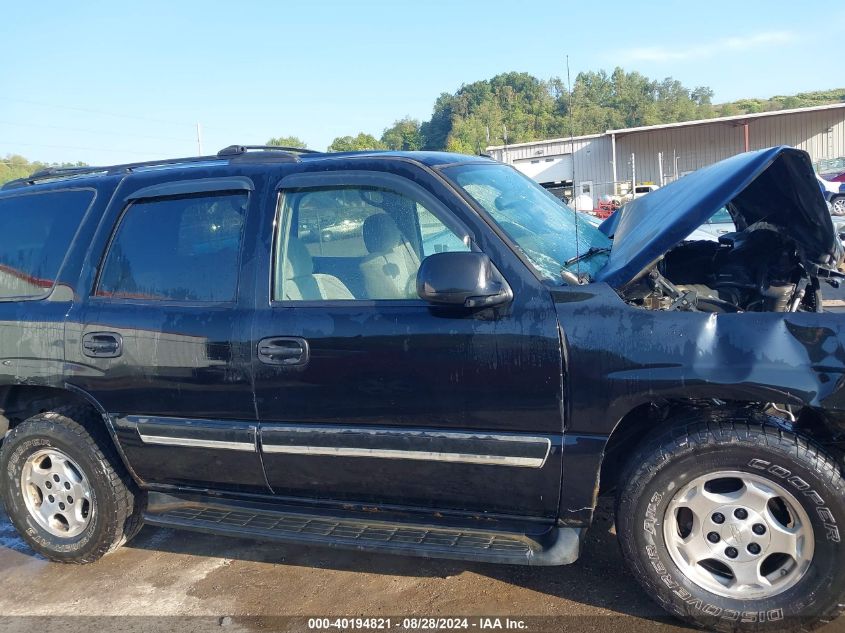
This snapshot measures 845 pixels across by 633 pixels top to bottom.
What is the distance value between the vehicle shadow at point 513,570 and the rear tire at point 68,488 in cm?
21

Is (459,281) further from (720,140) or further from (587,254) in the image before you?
(720,140)

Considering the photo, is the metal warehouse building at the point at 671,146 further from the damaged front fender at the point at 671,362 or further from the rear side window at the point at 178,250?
the damaged front fender at the point at 671,362

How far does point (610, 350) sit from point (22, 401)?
3175 mm

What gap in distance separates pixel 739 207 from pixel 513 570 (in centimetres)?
219

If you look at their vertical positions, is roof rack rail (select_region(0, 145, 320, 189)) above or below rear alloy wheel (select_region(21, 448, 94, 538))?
above

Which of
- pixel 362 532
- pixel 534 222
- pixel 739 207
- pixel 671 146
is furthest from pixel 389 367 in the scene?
pixel 671 146

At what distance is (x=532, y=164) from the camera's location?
3900 centimetres

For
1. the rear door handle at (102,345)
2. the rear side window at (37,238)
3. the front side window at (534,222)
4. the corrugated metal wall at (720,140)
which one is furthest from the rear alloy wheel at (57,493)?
the corrugated metal wall at (720,140)

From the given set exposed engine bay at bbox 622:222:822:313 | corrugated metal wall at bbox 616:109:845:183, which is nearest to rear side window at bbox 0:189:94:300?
exposed engine bay at bbox 622:222:822:313

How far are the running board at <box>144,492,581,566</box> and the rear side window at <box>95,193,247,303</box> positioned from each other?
101 centimetres

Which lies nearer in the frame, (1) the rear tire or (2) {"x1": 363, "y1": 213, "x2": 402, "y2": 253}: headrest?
(2) {"x1": 363, "y1": 213, "x2": 402, "y2": 253}: headrest

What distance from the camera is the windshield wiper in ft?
9.99

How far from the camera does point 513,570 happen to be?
3309 mm

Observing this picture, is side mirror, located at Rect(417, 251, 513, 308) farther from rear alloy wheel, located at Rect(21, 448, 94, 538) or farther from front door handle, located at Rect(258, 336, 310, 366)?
rear alloy wheel, located at Rect(21, 448, 94, 538)
